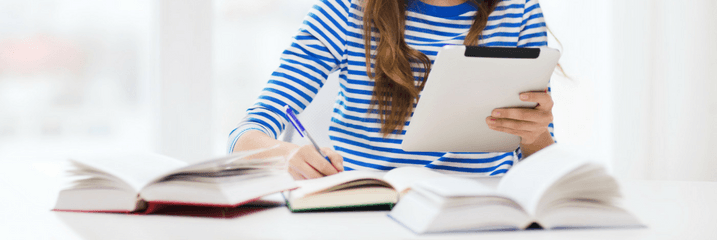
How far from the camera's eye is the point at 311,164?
69 centimetres

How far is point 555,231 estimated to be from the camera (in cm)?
44

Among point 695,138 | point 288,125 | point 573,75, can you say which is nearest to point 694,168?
point 695,138

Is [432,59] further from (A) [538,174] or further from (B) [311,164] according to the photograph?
(A) [538,174]

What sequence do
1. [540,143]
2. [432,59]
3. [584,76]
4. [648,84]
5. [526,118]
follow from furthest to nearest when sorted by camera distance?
[584,76] < [648,84] < [432,59] < [540,143] < [526,118]

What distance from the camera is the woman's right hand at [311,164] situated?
683 mm

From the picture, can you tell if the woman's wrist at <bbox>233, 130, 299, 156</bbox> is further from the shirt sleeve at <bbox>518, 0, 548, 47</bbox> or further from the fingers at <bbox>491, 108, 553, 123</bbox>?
the shirt sleeve at <bbox>518, 0, 548, 47</bbox>

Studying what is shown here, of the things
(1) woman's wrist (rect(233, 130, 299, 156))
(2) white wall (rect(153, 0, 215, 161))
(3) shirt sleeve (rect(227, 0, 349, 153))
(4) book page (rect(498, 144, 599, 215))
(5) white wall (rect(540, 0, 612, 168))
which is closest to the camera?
(4) book page (rect(498, 144, 599, 215))

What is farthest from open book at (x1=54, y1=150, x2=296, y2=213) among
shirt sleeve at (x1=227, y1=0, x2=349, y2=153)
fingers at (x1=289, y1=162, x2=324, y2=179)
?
shirt sleeve at (x1=227, y1=0, x2=349, y2=153)

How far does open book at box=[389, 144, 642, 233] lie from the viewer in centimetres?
43

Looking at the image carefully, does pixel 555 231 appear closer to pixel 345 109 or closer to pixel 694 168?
pixel 345 109

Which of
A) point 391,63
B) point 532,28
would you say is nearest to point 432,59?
point 391,63

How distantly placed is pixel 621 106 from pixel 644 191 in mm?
1327

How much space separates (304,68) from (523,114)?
0.44 metres

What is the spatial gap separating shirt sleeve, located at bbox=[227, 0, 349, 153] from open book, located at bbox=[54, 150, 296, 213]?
0.33 meters
